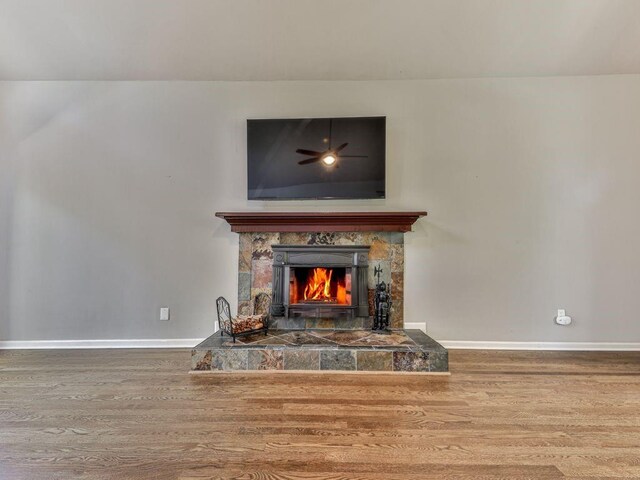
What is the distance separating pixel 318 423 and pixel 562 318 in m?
2.79

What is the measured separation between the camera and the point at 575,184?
312 centimetres

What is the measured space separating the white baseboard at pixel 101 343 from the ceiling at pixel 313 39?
2.75m

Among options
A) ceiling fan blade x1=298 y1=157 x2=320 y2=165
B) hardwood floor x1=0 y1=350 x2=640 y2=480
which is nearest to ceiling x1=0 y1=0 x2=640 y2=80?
ceiling fan blade x1=298 y1=157 x2=320 y2=165

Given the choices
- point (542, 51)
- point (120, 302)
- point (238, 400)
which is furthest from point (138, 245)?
point (542, 51)

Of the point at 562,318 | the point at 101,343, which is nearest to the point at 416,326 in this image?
the point at 562,318

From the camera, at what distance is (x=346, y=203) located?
320 cm

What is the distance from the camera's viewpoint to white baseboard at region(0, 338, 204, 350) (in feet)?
10.2

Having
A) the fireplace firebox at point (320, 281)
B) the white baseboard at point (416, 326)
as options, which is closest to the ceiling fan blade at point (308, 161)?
the fireplace firebox at point (320, 281)

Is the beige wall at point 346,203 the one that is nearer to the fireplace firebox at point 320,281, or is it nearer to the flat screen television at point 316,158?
the flat screen television at point 316,158

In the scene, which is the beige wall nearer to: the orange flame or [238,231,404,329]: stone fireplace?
[238,231,404,329]: stone fireplace

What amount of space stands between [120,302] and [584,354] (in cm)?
467

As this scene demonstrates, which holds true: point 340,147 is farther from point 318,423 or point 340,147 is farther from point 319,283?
point 318,423

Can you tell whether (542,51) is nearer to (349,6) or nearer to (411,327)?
(349,6)

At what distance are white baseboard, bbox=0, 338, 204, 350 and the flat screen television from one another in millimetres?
1679
